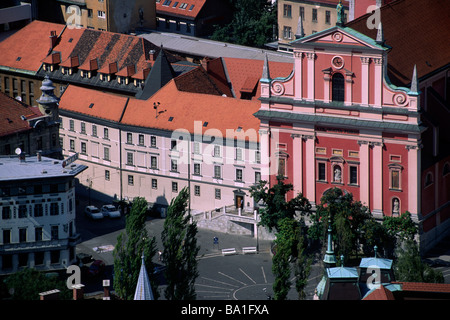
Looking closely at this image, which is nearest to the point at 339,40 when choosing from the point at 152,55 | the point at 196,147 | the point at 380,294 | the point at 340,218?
the point at 340,218

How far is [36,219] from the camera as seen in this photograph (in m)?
142

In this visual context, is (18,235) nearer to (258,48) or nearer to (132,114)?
(132,114)

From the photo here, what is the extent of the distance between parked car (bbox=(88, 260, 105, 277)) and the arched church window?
2662cm

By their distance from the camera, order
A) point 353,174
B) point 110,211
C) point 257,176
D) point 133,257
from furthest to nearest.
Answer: point 110,211
point 257,176
point 353,174
point 133,257

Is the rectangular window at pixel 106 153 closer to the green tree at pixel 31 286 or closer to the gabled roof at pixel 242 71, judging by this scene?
A: the gabled roof at pixel 242 71

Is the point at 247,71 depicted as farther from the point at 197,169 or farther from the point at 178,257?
the point at 178,257

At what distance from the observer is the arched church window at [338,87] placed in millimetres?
147250

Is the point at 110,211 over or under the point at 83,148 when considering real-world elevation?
under

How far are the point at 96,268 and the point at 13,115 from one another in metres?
22.5

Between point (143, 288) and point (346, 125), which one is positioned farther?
point (346, 125)

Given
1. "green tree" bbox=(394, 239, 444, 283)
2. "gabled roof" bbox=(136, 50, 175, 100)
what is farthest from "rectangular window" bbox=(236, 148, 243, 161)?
"green tree" bbox=(394, 239, 444, 283)

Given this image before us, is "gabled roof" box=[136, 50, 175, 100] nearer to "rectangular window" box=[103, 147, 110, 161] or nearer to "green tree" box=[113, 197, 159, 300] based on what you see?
"rectangular window" box=[103, 147, 110, 161]

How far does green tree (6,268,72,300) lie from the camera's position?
118812 millimetres
